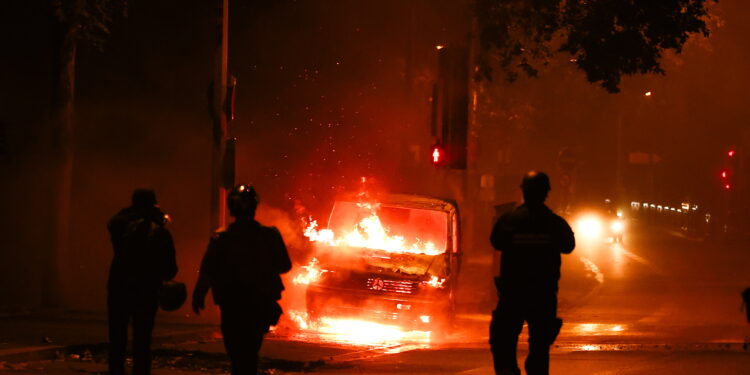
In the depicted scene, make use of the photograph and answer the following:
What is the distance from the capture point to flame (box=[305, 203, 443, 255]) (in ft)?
50.4

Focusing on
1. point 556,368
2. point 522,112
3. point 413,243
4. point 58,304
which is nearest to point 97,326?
point 58,304

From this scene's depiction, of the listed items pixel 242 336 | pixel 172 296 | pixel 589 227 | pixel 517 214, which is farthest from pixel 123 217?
→ pixel 589 227

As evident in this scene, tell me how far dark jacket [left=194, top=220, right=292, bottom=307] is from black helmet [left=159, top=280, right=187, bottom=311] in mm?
571

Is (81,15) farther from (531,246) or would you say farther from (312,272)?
(531,246)

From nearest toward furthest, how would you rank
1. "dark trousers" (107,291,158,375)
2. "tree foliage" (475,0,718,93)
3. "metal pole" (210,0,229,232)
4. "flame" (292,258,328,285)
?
"dark trousers" (107,291,158,375), "flame" (292,258,328,285), "metal pole" (210,0,229,232), "tree foliage" (475,0,718,93)

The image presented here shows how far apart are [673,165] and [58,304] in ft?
185

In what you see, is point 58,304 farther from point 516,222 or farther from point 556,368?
point 516,222

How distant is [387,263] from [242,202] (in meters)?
7.22

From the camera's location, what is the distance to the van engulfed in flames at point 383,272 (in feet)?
46.8

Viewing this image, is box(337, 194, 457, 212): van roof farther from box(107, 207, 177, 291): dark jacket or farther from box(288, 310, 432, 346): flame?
box(107, 207, 177, 291): dark jacket

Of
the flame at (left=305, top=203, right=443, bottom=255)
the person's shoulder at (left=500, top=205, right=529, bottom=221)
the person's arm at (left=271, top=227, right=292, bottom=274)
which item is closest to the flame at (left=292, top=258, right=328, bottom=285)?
the flame at (left=305, top=203, right=443, bottom=255)

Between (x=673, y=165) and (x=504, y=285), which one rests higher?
(x=673, y=165)

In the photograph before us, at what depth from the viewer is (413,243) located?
15539 mm

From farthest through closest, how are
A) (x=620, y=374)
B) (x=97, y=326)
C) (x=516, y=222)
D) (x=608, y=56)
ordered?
(x=608, y=56) < (x=97, y=326) < (x=620, y=374) < (x=516, y=222)
